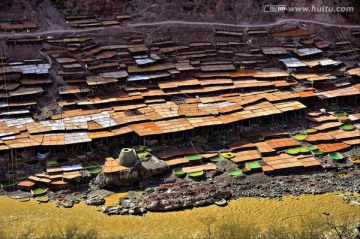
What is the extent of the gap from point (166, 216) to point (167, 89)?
56.2ft

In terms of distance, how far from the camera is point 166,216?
136 feet

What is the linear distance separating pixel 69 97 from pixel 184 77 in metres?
12.0

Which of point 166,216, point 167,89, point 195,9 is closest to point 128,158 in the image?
point 166,216

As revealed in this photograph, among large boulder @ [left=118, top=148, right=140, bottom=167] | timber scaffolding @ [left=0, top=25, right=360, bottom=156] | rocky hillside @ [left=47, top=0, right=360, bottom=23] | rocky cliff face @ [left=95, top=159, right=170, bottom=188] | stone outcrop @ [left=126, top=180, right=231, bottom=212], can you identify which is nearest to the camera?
stone outcrop @ [left=126, top=180, right=231, bottom=212]

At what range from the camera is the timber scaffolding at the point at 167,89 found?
48844 mm

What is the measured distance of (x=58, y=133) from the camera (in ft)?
158

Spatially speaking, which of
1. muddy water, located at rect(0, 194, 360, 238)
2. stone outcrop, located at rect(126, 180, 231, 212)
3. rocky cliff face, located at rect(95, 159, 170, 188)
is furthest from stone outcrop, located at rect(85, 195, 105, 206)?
stone outcrop, located at rect(126, 180, 231, 212)

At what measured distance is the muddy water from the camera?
39.8m

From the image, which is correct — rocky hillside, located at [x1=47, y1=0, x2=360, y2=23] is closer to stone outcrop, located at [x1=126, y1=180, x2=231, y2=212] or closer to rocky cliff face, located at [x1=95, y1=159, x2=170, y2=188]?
rocky cliff face, located at [x1=95, y1=159, x2=170, y2=188]

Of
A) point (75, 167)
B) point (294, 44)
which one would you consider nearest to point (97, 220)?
point (75, 167)

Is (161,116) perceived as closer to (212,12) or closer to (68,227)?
(68,227)

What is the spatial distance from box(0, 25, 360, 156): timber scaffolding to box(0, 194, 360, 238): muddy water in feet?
22.0

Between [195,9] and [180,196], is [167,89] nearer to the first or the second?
[180,196]

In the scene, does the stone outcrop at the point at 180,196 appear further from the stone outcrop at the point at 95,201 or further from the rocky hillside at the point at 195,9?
the rocky hillside at the point at 195,9
